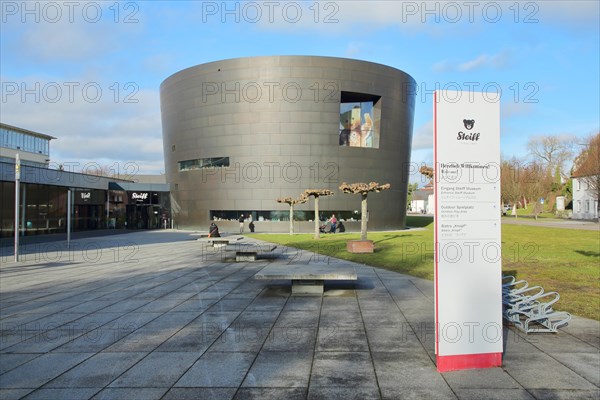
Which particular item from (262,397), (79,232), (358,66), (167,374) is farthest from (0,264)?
(358,66)

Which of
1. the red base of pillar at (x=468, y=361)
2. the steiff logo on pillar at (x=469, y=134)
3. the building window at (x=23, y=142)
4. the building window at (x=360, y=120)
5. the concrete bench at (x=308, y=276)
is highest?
the building window at (x=23, y=142)

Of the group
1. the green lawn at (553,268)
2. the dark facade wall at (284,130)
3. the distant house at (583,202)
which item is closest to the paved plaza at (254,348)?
the green lawn at (553,268)

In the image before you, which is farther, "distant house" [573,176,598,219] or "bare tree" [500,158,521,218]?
"bare tree" [500,158,521,218]

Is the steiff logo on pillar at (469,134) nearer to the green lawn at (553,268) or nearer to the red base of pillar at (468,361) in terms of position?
the red base of pillar at (468,361)

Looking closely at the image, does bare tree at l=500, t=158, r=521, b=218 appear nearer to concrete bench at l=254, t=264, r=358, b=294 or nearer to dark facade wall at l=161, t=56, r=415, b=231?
dark facade wall at l=161, t=56, r=415, b=231

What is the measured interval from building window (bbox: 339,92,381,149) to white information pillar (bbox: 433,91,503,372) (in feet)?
136

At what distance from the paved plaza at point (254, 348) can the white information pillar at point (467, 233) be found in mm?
378

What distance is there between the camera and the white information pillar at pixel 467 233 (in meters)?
5.54

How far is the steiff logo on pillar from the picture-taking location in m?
5.66

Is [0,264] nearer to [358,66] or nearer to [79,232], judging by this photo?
[79,232]

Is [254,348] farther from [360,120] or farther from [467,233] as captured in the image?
[360,120]

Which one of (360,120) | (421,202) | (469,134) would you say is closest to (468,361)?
(469,134)

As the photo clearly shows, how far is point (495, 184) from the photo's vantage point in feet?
18.7

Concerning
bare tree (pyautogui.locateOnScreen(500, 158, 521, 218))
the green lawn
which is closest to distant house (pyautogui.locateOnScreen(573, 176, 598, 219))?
bare tree (pyautogui.locateOnScreen(500, 158, 521, 218))
